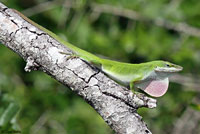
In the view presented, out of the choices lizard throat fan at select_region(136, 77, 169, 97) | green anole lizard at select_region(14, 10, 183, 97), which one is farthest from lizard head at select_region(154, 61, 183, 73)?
lizard throat fan at select_region(136, 77, 169, 97)

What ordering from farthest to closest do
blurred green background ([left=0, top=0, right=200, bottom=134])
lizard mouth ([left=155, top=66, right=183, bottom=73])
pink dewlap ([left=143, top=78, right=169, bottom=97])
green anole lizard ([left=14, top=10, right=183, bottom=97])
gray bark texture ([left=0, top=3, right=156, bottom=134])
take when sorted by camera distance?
blurred green background ([left=0, top=0, right=200, bottom=134]) → lizard mouth ([left=155, top=66, right=183, bottom=73]) → green anole lizard ([left=14, top=10, right=183, bottom=97]) → pink dewlap ([left=143, top=78, right=169, bottom=97]) → gray bark texture ([left=0, top=3, right=156, bottom=134])

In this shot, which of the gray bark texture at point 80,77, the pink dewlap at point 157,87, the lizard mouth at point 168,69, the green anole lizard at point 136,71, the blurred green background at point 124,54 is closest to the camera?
the gray bark texture at point 80,77

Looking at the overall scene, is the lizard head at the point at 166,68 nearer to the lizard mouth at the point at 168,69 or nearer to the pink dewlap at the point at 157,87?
A: the lizard mouth at the point at 168,69

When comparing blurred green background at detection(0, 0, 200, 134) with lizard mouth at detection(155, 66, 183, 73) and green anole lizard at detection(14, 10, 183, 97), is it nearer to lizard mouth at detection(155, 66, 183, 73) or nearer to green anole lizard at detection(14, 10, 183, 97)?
green anole lizard at detection(14, 10, 183, 97)

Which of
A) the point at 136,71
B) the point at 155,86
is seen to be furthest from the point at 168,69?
the point at 155,86

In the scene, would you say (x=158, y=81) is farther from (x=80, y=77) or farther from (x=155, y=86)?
(x=80, y=77)

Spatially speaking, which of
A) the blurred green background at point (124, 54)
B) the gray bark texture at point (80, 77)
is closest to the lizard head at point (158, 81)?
the gray bark texture at point (80, 77)

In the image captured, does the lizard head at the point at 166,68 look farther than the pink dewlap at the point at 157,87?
Yes
